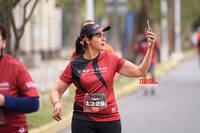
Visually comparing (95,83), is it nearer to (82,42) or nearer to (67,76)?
(67,76)

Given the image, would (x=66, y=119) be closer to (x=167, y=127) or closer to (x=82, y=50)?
(x=167, y=127)

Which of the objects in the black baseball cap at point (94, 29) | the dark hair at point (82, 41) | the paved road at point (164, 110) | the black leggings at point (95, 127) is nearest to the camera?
the black leggings at point (95, 127)

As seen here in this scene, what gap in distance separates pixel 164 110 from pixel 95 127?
305 inches

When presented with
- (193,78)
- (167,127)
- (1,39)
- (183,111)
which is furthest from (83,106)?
(193,78)

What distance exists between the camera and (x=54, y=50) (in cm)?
3753

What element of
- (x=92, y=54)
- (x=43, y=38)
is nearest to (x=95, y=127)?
(x=92, y=54)

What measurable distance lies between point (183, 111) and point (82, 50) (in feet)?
24.2

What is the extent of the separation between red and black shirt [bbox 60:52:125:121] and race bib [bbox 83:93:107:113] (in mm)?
35

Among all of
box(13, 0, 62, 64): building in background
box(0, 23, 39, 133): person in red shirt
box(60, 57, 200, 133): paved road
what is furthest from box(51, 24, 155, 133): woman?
box(13, 0, 62, 64): building in background

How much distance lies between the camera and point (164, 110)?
12.9 meters

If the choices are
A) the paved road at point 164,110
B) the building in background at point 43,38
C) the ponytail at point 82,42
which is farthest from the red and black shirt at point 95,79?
the building in background at point 43,38

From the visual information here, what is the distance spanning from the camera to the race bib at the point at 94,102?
529cm

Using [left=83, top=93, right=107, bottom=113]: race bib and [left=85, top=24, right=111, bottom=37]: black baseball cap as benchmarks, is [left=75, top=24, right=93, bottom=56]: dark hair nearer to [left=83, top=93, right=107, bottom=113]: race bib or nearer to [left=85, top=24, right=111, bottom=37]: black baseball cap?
[left=85, top=24, right=111, bottom=37]: black baseball cap

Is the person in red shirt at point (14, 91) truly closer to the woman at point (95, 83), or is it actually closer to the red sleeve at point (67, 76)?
the woman at point (95, 83)
